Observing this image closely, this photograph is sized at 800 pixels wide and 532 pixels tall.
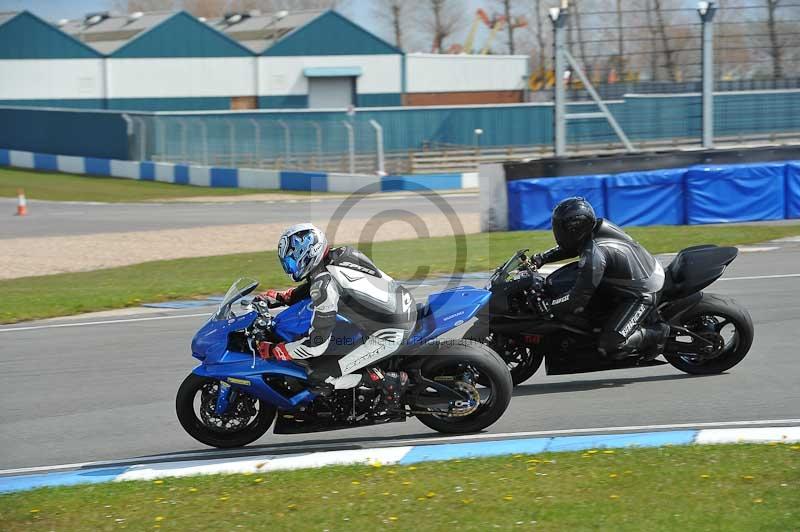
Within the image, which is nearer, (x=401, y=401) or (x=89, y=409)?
(x=401, y=401)

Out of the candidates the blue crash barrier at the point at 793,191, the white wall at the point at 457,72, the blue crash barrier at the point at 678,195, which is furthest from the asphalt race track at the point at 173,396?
the white wall at the point at 457,72

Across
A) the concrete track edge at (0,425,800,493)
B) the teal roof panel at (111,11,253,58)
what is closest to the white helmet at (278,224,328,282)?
the concrete track edge at (0,425,800,493)

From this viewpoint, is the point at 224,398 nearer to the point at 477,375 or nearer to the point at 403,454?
the point at 403,454

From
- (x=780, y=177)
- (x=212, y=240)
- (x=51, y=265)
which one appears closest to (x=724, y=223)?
A: (x=780, y=177)

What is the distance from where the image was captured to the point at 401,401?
25.7ft

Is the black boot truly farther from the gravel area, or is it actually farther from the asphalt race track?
the gravel area

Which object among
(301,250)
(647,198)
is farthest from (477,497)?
(647,198)

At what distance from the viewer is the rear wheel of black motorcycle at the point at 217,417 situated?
7.79 m

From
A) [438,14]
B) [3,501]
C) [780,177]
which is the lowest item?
[3,501]

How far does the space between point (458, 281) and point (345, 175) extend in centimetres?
2061

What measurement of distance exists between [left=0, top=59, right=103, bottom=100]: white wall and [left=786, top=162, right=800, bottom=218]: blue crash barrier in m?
39.7

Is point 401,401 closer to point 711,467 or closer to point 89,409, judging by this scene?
point 711,467

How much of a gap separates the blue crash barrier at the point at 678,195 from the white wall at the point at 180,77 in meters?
37.3

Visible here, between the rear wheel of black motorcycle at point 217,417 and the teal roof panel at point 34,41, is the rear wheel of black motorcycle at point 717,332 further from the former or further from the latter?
the teal roof panel at point 34,41
